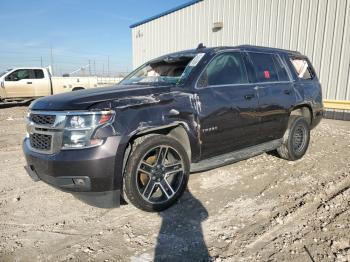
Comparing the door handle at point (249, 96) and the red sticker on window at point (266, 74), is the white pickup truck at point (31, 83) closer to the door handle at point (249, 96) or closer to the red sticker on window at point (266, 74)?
the red sticker on window at point (266, 74)

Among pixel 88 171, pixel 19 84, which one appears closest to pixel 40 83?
pixel 19 84

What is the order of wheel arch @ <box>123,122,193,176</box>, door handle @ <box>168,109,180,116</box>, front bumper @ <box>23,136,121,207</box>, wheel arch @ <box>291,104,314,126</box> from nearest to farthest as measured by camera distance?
front bumper @ <box>23,136,121,207</box>
wheel arch @ <box>123,122,193,176</box>
door handle @ <box>168,109,180,116</box>
wheel arch @ <box>291,104,314,126</box>

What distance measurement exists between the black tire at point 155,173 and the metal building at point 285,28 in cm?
781

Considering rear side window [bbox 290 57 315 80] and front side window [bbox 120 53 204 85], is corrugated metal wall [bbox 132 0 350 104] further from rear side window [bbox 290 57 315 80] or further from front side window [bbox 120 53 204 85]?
front side window [bbox 120 53 204 85]

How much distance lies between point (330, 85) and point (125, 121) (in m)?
8.82

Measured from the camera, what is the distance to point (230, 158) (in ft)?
14.2

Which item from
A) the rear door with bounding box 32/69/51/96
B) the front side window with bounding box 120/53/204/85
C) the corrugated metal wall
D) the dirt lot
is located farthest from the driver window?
the front side window with bounding box 120/53/204/85

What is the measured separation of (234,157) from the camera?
4375 mm

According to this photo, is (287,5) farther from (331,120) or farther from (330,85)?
(331,120)

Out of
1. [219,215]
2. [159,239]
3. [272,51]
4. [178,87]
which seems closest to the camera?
[159,239]

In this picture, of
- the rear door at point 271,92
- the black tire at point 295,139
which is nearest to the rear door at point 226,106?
the rear door at point 271,92

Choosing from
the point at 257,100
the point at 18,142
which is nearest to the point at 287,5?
the point at 257,100

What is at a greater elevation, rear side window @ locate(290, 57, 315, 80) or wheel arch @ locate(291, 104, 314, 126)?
rear side window @ locate(290, 57, 315, 80)

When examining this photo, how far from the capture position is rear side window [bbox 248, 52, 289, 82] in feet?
15.6
